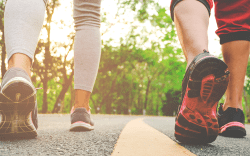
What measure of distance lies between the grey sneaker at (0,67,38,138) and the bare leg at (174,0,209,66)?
0.90m

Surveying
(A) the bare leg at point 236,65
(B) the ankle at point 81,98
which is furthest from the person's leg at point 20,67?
(A) the bare leg at point 236,65

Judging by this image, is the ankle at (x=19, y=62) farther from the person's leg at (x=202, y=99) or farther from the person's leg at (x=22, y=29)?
the person's leg at (x=202, y=99)

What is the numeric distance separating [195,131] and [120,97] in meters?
37.6

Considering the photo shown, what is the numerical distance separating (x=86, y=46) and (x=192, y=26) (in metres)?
0.92

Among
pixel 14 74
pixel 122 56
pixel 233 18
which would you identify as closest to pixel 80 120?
A: pixel 14 74

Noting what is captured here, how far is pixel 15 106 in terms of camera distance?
1129 mm

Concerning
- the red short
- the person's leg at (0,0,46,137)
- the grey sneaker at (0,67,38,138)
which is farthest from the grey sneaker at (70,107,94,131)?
the red short

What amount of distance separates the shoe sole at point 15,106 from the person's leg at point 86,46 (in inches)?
29.0

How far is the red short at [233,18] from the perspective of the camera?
2000mm

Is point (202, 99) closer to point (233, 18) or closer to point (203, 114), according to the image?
point (203, 114)

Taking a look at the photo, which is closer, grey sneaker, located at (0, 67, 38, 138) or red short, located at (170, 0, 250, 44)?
grey sneaker, located at (0, 67, 38, 138)

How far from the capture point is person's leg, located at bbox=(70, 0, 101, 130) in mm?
1909

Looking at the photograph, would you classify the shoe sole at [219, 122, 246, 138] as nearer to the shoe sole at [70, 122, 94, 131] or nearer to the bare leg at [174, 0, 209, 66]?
the bare leg at [174, 0, 209, 66]

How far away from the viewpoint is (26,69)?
4.30ft
